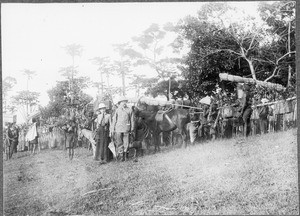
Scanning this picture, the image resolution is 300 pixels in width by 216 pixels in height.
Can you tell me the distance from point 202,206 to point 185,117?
4522mm

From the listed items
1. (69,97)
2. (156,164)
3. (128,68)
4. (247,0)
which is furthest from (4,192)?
(247,0)

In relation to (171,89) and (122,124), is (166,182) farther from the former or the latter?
(171,89)

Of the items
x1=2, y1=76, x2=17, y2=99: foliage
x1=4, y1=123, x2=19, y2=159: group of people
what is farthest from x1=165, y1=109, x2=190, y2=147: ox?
x1=2, y1=76, x2=17, y2=99: foliage

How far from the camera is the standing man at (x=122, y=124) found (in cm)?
980

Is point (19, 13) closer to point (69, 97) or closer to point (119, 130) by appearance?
point (69, 97)

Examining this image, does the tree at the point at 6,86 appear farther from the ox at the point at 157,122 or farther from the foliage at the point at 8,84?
the ox at the point at 157,122

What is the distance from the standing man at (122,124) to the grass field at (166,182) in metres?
0.65

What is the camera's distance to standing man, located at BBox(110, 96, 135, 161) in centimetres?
980

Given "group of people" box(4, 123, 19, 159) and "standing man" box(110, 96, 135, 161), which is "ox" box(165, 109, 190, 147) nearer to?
"standing man" box(110, 96, 135, 161)

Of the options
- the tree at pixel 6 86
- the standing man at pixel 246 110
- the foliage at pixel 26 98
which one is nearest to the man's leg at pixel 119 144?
the foliage at pixel 26 98

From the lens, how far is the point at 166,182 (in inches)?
311

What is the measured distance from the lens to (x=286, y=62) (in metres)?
9.01

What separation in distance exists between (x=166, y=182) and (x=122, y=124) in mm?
2591

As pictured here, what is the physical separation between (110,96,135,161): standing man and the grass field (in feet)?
2.14
